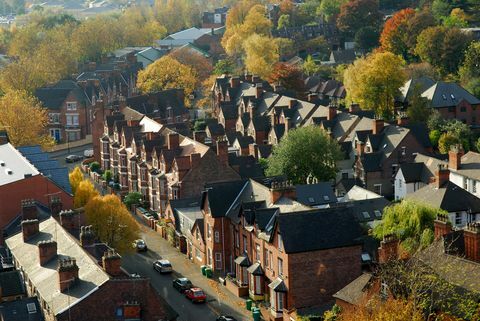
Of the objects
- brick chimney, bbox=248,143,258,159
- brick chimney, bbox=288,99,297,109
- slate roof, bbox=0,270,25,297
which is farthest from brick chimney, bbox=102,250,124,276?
brick chimney, bbox=288,99,297,109

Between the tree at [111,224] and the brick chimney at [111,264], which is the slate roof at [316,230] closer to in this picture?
the brick chimney at [111,264]

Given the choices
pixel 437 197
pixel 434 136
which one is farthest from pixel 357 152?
pixel 437 197

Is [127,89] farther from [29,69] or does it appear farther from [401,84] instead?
[401,84]

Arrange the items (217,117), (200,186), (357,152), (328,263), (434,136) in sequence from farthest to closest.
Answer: (217,117) → (434,136) → (357,152) → (200,186) → (328,263)

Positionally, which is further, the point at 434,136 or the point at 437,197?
the point at 434,136

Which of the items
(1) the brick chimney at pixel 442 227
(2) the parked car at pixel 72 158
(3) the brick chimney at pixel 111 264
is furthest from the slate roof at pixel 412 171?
(2) the parked car at pixel 72 158

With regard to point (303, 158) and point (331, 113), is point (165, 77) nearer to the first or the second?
point (331, 113)
